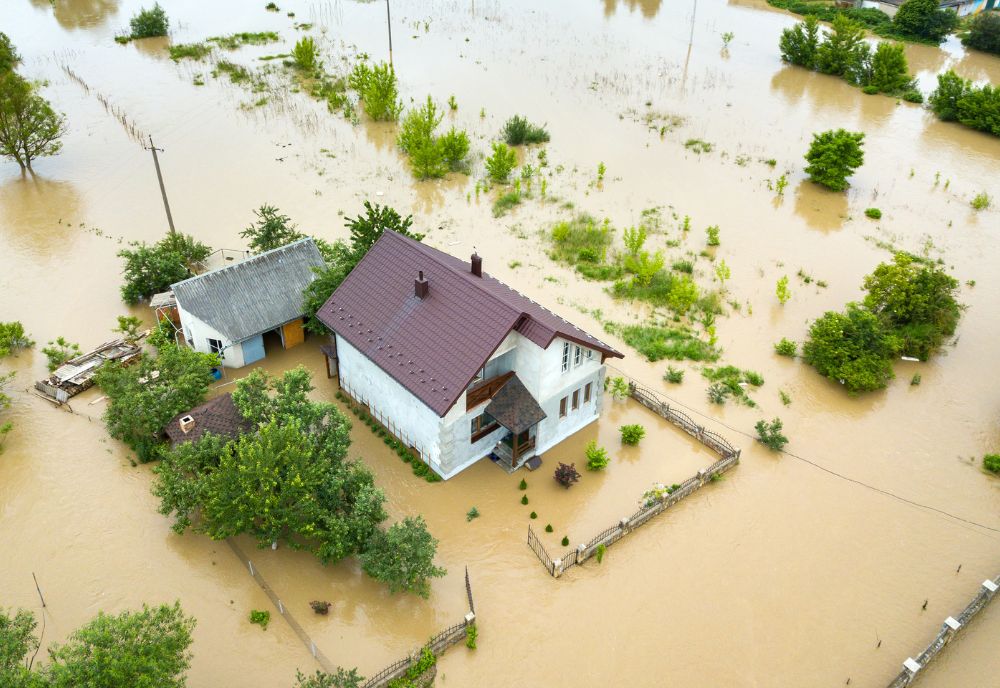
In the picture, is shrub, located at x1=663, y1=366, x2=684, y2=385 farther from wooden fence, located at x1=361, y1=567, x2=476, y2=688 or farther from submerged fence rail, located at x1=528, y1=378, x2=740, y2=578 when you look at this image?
wooden fence, located at x1=361, y1=567, x2=476, y2=688

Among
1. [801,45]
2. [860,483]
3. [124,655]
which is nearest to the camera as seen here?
[124,655]

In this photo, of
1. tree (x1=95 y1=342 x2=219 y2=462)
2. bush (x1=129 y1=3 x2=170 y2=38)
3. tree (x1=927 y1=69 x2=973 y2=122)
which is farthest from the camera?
bush (x1=129 y1=3 x2=170 y2=38)

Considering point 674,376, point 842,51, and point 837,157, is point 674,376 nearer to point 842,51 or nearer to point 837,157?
point 837,157

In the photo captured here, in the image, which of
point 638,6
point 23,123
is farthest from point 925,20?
point 23,123

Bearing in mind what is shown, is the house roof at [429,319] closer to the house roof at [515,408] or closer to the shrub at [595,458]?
the house roof at [515,408]

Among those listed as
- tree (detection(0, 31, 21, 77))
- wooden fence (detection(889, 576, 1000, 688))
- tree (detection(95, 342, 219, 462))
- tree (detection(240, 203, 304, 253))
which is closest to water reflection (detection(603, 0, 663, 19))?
tree (detection(0, 31, 21, 77))

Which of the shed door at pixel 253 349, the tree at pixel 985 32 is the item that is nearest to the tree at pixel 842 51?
the tree at pixel 985 32
